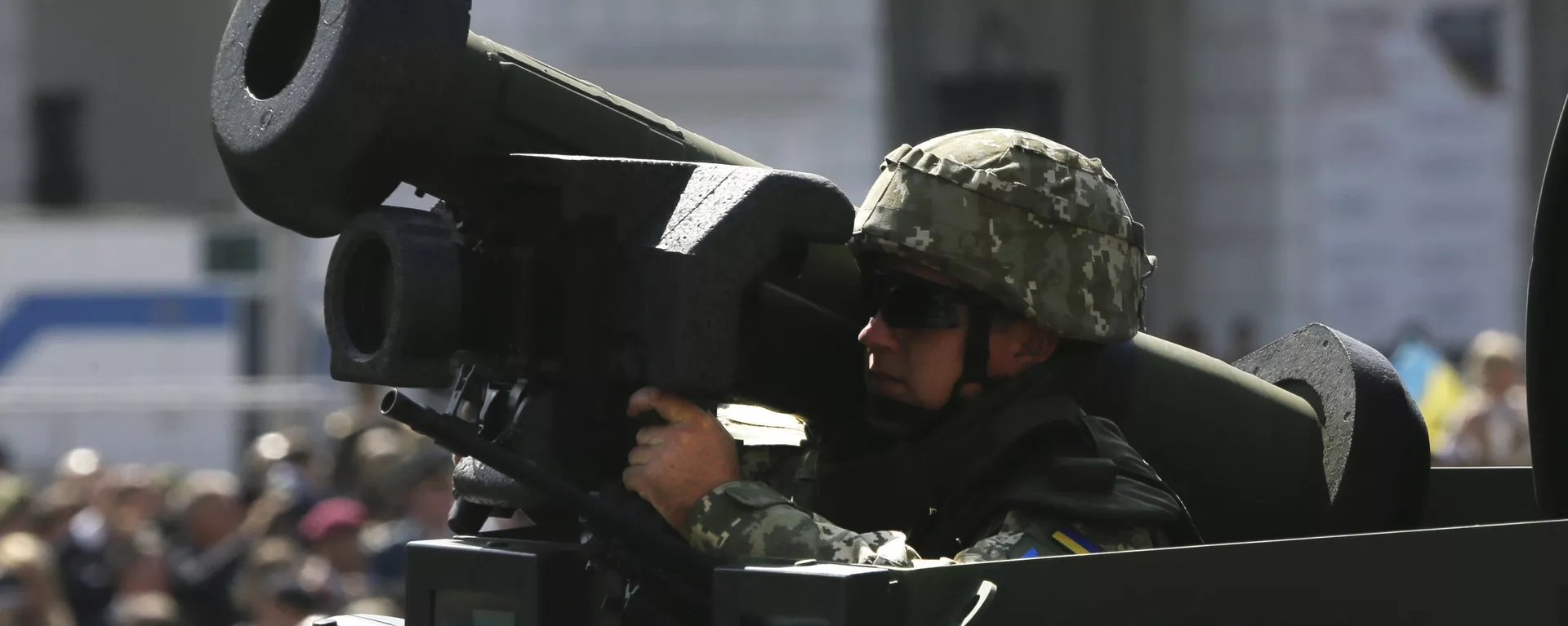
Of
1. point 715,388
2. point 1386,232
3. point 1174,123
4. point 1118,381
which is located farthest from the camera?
point 1174,123

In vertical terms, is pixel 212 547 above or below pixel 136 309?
above

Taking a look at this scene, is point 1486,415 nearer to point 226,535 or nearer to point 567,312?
point 226,535

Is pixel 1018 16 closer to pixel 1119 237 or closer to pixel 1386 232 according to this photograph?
pixel 1386 232

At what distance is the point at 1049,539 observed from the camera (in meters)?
2.90

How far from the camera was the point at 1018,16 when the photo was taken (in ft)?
63.4

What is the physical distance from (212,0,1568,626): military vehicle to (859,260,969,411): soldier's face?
0.10m

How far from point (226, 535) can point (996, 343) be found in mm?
5471

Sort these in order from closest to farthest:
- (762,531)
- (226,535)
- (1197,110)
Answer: (762,531) < (226,535) < (1197,110)

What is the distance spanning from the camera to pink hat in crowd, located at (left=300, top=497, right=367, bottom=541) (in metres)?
7.47

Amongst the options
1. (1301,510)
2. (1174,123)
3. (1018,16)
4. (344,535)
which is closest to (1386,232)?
(1174,123)

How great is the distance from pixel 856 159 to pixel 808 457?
496 inches

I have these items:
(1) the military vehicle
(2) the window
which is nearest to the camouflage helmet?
(1) the military vehicle

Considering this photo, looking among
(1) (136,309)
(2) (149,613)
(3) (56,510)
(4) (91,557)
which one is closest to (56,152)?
(1) (136,309)

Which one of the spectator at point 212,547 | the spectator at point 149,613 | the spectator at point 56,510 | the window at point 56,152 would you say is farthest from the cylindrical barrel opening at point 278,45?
the window at point 56,152
